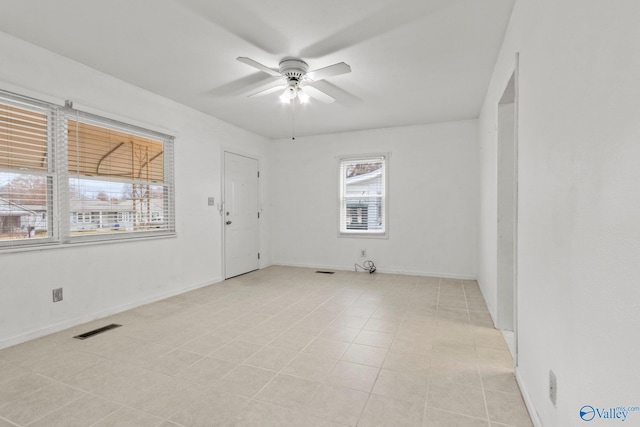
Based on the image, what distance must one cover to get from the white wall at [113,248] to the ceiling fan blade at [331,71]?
7.27ft

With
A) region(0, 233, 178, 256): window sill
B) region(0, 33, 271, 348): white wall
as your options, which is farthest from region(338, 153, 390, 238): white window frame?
region(0, 233, 178, 256): window sill

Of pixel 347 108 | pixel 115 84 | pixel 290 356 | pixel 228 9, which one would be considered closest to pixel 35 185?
pixel 115 84

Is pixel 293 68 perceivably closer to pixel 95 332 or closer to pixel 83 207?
pixel 83 207

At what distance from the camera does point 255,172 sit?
5.86 metres

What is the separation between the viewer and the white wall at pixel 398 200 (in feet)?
16.7

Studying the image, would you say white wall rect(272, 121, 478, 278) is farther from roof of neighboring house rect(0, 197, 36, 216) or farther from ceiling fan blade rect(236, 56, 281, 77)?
roof of neighboring house rect(0, 197, 36, 216)

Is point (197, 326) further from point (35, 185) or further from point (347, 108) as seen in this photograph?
point (347, 108)

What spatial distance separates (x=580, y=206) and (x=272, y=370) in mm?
2050

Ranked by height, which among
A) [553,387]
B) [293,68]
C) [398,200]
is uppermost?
[293,68]

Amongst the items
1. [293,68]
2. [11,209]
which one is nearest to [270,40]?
[293,68]

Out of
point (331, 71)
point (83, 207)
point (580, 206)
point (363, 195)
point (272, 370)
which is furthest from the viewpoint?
point (363, 195)

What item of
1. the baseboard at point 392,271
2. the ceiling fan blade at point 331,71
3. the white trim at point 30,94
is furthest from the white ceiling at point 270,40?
the baseboard at point 392,271

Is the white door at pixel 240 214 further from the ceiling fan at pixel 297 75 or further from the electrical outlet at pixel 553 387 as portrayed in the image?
the electrical outlet at pixel 553 387

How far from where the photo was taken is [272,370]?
2.25 meters
